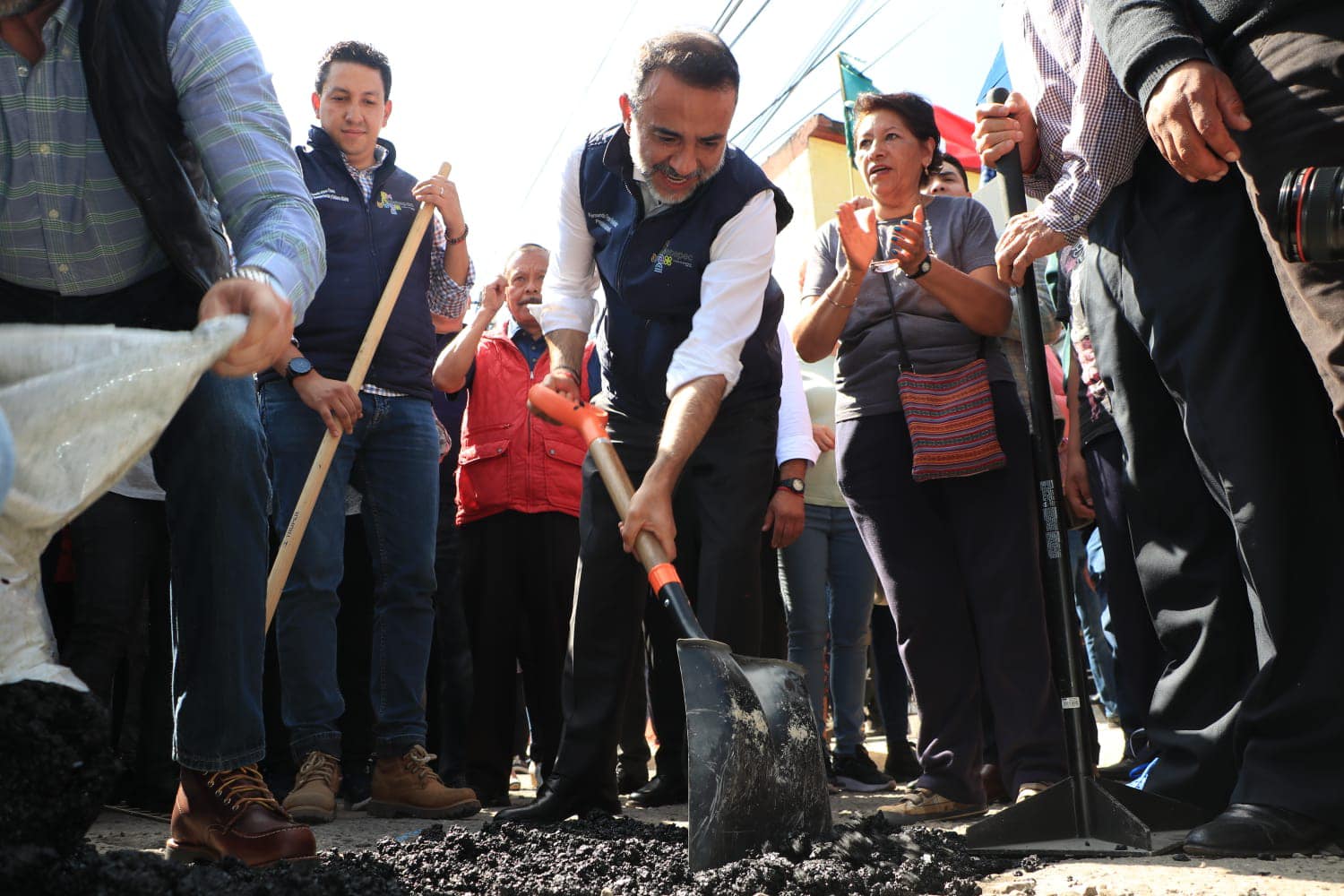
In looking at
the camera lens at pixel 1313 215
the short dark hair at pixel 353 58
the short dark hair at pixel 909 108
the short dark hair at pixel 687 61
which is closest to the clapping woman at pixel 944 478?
the short dark hair at pixel 909 108

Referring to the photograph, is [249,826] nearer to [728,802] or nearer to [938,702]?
[728,802]

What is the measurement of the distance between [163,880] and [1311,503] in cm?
198

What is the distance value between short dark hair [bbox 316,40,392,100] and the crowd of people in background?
1cm

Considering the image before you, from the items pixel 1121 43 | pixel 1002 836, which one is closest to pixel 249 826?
pixel 1002 836

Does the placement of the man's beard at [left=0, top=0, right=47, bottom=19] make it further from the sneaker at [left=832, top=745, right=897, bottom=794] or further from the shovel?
the sneaker at [left=832, top=745, right=897, bottom=794]

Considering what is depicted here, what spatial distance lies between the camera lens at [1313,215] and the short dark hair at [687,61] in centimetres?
141

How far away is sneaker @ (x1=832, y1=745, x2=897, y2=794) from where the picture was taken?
13.5 feet

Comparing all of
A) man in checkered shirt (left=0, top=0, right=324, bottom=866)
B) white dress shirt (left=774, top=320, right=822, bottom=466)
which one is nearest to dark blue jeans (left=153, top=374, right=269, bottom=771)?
man in checkered shirt (left=0, top=0, right=324, bottom=866)

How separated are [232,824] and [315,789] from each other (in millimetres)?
1031

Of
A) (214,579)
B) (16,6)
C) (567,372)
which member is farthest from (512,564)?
(16,6)

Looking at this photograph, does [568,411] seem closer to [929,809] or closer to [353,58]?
[929,809]

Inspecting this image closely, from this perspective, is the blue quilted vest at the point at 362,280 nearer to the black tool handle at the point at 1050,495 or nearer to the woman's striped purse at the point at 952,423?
the woman's striped purse at the point at 952,423

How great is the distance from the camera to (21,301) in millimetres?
2098

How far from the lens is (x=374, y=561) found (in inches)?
133
